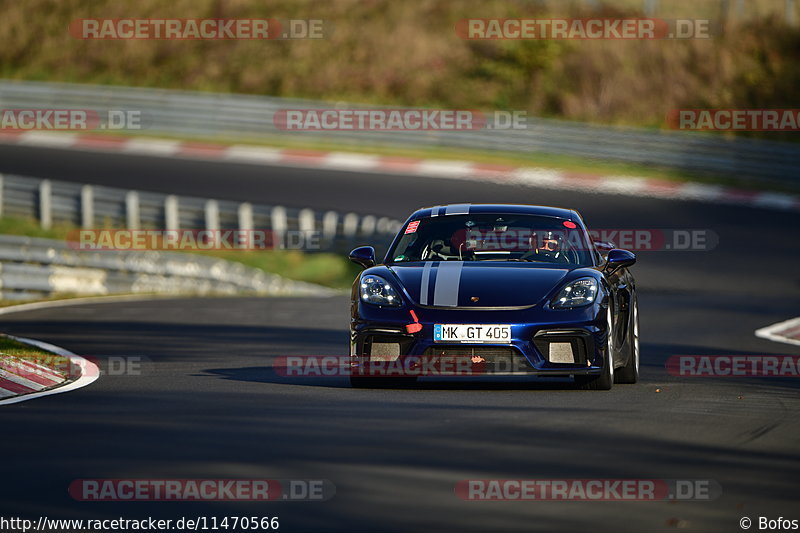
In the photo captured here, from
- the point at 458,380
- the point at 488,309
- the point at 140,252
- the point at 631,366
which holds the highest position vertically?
the point at 488,309

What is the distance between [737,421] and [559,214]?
2.92 meters

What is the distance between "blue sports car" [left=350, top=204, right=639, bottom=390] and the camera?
1002cm

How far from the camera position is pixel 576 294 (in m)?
10.3

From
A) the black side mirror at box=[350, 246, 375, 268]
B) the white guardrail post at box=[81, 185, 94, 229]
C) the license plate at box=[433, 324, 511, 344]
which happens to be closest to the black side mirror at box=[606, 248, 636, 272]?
the license plate at box=[433, 324, 511, 344]

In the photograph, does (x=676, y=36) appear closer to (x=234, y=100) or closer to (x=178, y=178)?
(x=234, y=100)

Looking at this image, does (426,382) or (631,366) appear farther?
(631,366)

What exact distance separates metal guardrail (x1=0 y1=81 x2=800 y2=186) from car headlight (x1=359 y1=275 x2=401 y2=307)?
24885 millimetres

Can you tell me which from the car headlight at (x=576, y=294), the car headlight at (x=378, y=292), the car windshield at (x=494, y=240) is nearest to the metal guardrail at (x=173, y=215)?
the car windshield at (x=494, y=240)

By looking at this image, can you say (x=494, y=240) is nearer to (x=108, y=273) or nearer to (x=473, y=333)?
(x=473, y=333)

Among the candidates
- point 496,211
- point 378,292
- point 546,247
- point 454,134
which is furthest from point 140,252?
point 454,134

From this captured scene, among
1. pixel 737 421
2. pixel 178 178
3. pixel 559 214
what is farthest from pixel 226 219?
pixel 737 421

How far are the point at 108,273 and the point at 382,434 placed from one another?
50.8 ft

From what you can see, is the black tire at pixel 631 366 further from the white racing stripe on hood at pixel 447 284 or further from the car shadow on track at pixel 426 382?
the white racing stripe on hood at pixel 447 284

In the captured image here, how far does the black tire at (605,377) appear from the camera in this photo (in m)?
10.4
